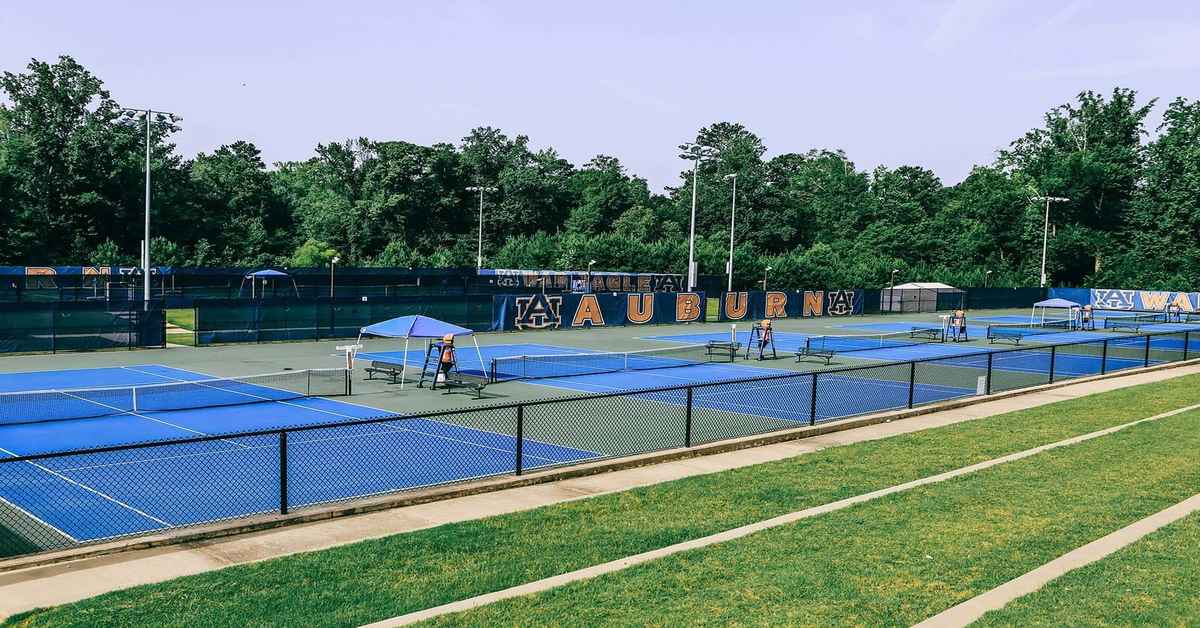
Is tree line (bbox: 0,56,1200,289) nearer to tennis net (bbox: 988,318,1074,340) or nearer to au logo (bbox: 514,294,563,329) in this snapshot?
tennis net (bbox: 988,318,1074,340)

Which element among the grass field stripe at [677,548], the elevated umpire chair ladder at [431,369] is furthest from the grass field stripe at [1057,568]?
the elevated umpire chair ladder at [431,369]

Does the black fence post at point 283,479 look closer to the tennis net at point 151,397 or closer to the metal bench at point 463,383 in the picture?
the tennis net at point 151,397

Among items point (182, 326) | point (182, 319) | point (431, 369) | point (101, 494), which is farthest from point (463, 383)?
point (182, 319)

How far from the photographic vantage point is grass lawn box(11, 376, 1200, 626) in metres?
8.34

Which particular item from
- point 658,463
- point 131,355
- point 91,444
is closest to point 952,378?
point 658,463

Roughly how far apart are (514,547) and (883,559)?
374 centimetres

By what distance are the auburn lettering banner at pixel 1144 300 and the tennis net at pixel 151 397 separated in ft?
251

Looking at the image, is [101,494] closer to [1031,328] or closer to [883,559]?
[883,559]

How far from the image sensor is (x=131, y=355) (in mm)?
34500

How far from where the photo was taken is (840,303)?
6844cm

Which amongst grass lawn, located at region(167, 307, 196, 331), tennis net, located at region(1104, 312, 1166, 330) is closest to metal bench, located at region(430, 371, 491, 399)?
grass lawn, located at region(167, 307, 196, 331)

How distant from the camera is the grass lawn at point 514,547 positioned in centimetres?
834

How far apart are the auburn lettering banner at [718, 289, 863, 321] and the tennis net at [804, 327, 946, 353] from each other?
34.3 feet

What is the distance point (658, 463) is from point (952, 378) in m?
17.2
